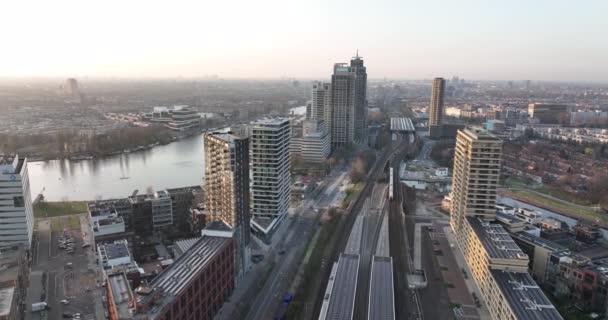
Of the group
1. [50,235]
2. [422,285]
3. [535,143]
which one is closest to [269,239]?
[422,285]

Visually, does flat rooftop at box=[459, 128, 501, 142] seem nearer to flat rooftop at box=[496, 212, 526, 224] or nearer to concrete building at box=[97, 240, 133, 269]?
flat rooftop at box=[496, 212, 526, 224]

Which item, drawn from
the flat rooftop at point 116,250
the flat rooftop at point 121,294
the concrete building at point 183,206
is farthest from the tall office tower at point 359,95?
the flat rooftop at point 121,294

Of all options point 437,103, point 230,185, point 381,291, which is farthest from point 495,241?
point 437,103

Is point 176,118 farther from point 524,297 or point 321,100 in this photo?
point 524,297

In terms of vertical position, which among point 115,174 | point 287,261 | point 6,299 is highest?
point 6,299

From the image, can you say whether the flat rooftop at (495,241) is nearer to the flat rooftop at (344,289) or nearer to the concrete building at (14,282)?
the flat rooftop at (344,289)

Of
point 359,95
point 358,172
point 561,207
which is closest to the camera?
point 561,207
